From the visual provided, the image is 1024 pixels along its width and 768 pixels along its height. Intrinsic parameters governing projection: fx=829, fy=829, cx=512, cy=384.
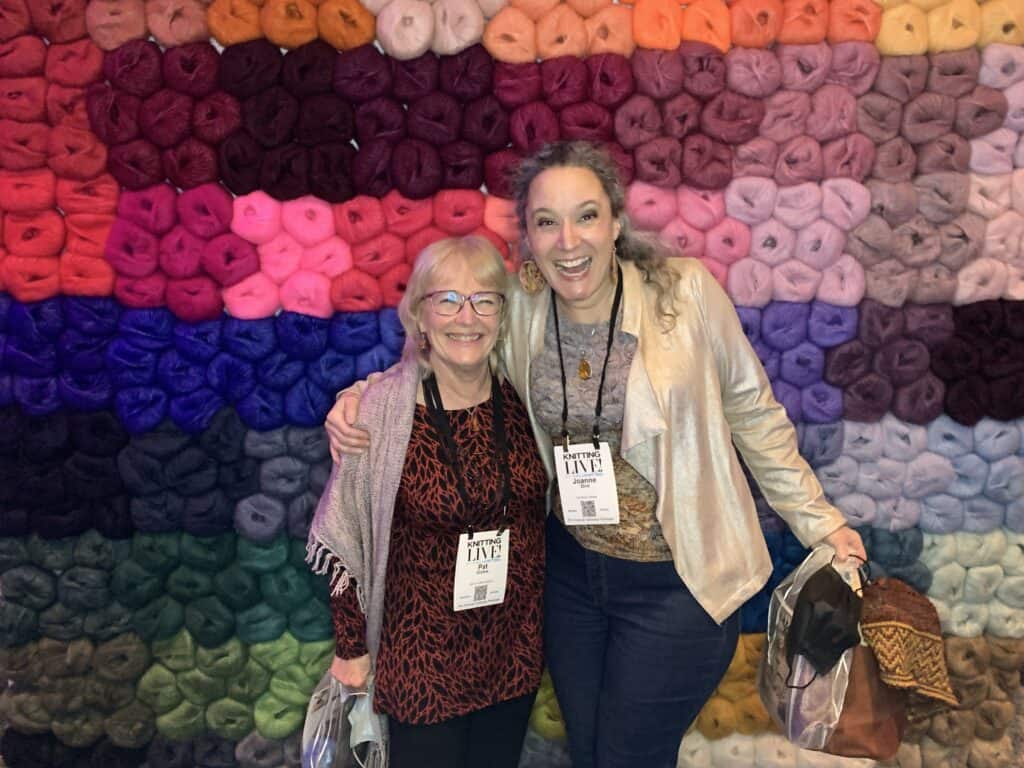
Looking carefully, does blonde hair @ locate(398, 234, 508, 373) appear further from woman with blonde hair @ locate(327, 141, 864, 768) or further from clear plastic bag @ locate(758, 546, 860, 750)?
clear plastic bag @ locate(758, 546, 860, 750)

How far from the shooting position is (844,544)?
5.31ft

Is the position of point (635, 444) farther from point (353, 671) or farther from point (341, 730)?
point (341, 730)

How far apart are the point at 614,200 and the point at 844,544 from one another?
2.63 ft

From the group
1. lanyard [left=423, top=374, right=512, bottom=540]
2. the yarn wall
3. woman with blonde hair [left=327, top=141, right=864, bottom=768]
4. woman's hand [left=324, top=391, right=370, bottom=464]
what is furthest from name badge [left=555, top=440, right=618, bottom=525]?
the yarn wall

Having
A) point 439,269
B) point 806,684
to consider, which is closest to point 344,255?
point 439,269

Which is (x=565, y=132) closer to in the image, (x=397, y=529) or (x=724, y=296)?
(x=724, y=296)

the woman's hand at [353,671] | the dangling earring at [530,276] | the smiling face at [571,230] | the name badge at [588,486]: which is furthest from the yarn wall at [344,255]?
the name badge at [588,486]

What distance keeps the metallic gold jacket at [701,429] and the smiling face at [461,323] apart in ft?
0.43

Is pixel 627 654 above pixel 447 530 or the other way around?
the other way around

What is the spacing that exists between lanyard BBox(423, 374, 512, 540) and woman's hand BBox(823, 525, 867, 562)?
64 cm

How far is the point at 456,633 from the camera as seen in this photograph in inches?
59.9

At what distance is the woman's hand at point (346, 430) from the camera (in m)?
1.55

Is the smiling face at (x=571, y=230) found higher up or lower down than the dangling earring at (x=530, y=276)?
higher up

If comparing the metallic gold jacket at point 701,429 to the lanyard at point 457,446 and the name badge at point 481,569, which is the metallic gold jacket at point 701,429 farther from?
the name badge at point 481,569
